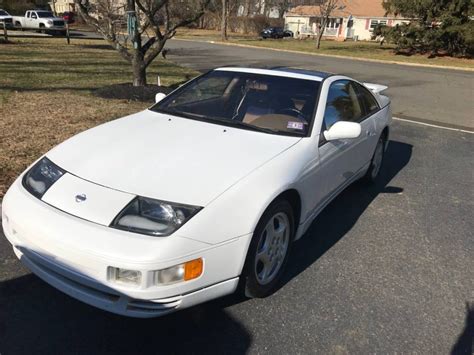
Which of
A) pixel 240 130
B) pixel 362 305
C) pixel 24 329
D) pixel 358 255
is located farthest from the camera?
pixel 358 255

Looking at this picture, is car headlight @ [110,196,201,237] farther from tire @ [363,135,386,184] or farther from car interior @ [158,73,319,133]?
tire @ [363,135,386,184]

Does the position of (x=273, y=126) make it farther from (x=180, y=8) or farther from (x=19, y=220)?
(x=180, y=8)

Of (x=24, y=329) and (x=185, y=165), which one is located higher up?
(x=185, y=165)

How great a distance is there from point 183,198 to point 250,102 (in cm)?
156

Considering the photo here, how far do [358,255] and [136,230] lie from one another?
2.04 meters

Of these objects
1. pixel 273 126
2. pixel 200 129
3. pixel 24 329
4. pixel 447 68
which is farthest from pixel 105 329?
pixel 447 68

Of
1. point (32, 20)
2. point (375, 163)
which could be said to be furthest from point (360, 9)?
point (375, 163)

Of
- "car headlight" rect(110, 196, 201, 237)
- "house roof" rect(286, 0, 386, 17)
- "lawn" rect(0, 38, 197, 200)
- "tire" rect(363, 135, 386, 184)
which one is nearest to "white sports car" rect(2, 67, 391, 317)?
"car headlight" rect(110, 196, 201, 237)

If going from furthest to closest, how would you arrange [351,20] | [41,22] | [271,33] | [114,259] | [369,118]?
[351,20] < [271,33] < [41,22] < [369,118] < [114,259]

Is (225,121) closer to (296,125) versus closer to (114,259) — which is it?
(296,125)

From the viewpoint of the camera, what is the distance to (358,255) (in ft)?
11.7

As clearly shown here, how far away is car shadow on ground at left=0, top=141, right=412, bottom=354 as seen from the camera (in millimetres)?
2391

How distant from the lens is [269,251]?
9.37 feet

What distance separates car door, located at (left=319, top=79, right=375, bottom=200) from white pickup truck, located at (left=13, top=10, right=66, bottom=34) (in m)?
32.1
